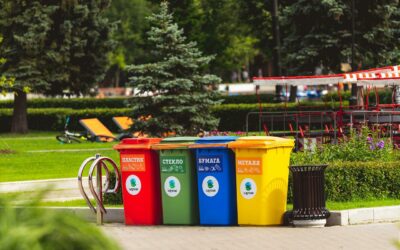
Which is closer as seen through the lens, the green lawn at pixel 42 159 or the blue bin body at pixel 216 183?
the blue bin body at pixel 216 183

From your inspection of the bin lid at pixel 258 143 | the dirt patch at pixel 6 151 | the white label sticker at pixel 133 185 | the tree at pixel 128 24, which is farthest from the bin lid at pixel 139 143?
the tree at pixel 128 24

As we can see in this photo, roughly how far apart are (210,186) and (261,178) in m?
0.76

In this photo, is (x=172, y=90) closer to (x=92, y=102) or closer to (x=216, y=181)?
(x=216, y=181)

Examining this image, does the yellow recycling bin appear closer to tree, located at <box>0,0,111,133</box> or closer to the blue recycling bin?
the blue recycling bin

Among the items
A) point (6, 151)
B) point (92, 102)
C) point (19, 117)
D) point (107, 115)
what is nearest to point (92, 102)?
point (92, 102)

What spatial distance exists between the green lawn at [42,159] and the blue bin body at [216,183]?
7433 mm

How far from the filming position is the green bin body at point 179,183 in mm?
13312

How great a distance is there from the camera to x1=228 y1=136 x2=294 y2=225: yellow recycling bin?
499 inches

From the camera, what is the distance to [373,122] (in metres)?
22.2

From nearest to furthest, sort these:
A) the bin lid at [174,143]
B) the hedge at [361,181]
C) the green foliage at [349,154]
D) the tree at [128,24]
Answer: the bin lid at [174,143] → the hedge at [361,181] → the green foliage at [349,154] → the tree at [128,24]

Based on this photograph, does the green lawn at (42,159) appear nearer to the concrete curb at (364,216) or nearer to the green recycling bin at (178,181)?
the green recycling bin at (178,181)

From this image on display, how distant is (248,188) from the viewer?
12883 mm

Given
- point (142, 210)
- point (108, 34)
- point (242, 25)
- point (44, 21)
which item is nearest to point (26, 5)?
point (44, 21)

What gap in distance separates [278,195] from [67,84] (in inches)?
1160
